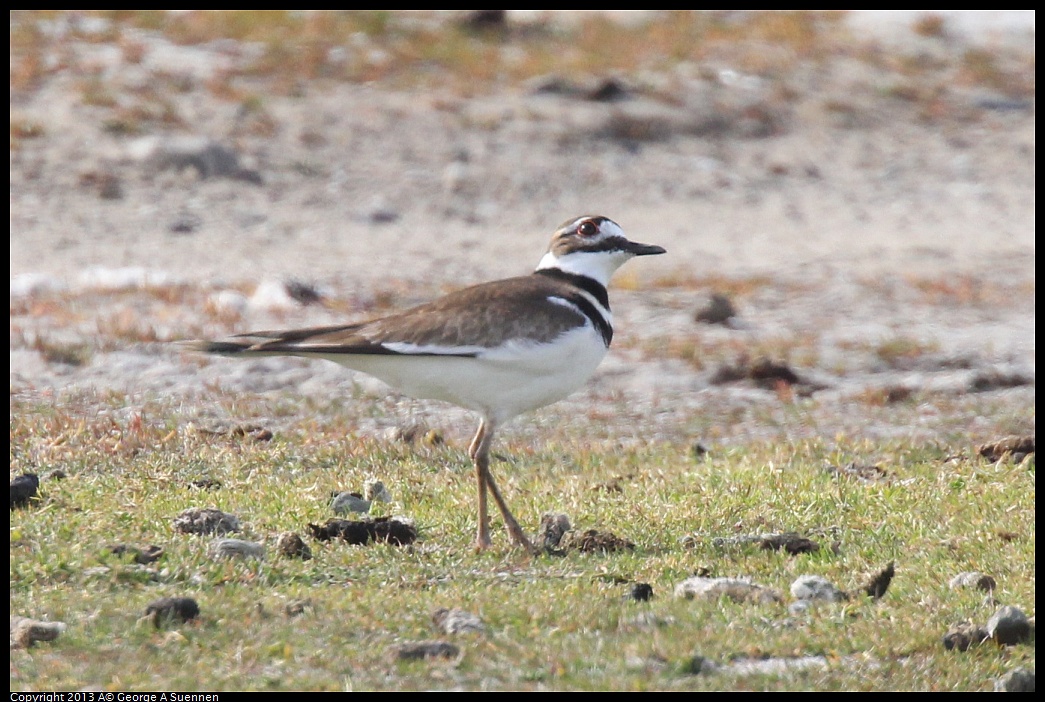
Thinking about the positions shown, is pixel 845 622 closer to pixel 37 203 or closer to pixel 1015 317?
pixel 1015 317

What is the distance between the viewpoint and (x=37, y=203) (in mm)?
16156

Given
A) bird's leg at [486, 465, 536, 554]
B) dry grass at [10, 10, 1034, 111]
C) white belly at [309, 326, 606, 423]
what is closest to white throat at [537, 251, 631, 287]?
white belly at [309, 326, 606, 423]

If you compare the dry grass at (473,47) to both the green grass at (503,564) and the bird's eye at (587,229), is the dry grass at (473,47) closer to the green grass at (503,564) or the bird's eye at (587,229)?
the green grass at (503,564)

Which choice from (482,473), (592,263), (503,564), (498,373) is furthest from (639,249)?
(503,564)

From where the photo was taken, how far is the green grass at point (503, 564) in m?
5.38

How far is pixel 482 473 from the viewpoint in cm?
734

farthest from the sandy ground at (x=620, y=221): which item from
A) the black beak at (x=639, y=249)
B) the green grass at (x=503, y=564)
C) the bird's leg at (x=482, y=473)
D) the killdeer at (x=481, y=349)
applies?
the killdeer at (x=481, y=349)

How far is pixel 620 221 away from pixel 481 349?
10.5 metres

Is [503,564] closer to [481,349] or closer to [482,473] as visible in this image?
[482,473]

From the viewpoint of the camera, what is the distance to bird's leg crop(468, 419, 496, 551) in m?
7.03

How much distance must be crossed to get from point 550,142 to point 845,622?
13.3m

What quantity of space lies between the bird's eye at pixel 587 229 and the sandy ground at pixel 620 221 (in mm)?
2519

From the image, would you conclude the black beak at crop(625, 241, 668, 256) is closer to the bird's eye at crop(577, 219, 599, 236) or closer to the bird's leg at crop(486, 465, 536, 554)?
the bird's eye at crop(577, 219, 599, 236)
